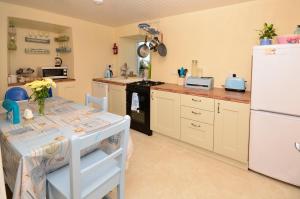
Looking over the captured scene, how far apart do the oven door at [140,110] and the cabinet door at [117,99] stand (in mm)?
174

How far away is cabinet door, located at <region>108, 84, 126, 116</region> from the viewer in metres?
3.59

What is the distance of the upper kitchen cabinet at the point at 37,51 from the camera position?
10.7 ft

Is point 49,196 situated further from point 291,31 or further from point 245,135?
point 291,31

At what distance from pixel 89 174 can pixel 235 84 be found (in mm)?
2173

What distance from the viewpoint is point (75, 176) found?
1032 millimetres

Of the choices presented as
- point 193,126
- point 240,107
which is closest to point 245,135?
point 240,107

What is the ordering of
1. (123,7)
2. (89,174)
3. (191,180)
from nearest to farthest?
1. (89,174)
2. (191,180)
3. (123,7)

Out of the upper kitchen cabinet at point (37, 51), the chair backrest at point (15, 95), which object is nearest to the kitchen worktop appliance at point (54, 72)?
the upper kitchen cabinet at point (37, 51)

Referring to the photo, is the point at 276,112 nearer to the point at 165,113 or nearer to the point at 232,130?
the point at 232,130

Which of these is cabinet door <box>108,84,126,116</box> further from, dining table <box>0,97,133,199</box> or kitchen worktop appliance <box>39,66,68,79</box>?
dining table <box>0,97,133,199</box>

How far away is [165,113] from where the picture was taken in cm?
296

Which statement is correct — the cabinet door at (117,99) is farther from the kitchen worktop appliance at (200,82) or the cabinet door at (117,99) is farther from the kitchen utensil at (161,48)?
the kitchen worktop appliance at (200,82)

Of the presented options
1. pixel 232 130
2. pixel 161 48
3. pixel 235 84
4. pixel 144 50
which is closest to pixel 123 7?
pixel 161 48

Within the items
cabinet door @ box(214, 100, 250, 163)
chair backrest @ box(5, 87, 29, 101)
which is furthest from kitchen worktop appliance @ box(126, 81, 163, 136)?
chair backrest @ box(5, 87, 29, 101)
